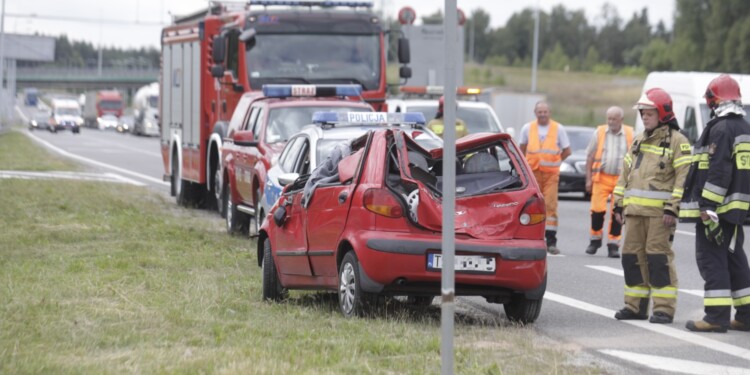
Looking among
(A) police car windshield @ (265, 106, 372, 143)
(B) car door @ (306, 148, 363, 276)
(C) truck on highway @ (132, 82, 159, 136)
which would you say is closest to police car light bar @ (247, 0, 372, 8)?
(A) police car windshield @ (265, 106, 372, 143)

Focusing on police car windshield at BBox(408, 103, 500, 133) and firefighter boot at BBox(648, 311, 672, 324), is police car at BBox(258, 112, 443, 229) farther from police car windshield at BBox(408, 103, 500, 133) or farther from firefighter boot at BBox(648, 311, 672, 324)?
police car windshield at BBox(408, 103, 500, 133)

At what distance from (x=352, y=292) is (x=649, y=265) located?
2.18 meters

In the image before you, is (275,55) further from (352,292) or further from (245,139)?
(352,292)

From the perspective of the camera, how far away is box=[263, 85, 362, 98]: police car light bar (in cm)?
1852

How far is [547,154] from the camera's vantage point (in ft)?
53.9

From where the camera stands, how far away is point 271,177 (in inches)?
595

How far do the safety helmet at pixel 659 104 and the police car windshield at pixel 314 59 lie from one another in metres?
11.2

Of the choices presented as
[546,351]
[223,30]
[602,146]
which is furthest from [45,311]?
[223,30]

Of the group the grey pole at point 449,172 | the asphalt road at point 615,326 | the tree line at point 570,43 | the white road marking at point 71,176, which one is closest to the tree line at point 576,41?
the tree line at point 570,43

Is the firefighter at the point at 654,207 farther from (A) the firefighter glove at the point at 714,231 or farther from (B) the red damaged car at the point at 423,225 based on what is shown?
(B) the red damaged car at the point at 423,225

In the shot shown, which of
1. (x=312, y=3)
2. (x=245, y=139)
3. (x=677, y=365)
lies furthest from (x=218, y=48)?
(x=677, y=365)

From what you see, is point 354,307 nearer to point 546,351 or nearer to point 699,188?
point 546,351

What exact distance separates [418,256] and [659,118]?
2168 mm

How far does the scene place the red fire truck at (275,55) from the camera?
21172 mm
